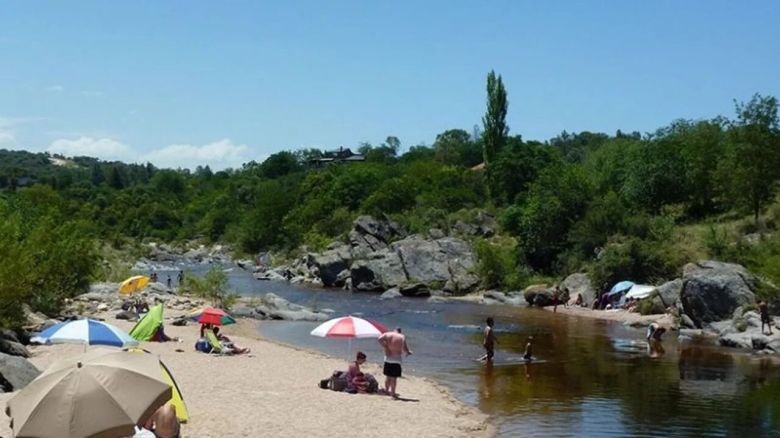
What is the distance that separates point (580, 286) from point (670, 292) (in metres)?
11.8

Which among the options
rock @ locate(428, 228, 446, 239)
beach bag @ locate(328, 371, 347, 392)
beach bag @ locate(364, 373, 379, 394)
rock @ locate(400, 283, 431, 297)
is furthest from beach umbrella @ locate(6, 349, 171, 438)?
rock @ locate(428, 228, 446, 239)

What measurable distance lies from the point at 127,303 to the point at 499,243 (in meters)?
43.4

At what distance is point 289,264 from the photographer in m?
96.1

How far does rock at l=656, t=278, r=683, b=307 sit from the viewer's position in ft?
162

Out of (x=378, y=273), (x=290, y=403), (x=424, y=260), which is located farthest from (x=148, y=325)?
(x=424, y=260)

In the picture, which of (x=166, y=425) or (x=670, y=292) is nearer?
(x=166, y=425)

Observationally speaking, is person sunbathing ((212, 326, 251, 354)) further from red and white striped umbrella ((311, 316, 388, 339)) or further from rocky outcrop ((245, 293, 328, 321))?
rocky outcrop ((245, 293, 328, 321))

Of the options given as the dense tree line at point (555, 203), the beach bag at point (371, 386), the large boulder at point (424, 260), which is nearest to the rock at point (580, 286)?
the dense tree line at point (555, 203)

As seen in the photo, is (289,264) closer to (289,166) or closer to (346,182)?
(346,182)

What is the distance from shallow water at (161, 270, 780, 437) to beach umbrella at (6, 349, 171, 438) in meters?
12.1

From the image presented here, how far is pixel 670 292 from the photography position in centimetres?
4984

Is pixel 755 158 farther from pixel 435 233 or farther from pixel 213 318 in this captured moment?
pixel 213 318

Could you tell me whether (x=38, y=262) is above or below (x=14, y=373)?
above

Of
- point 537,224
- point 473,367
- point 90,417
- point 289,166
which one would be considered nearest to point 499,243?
point 537,224
